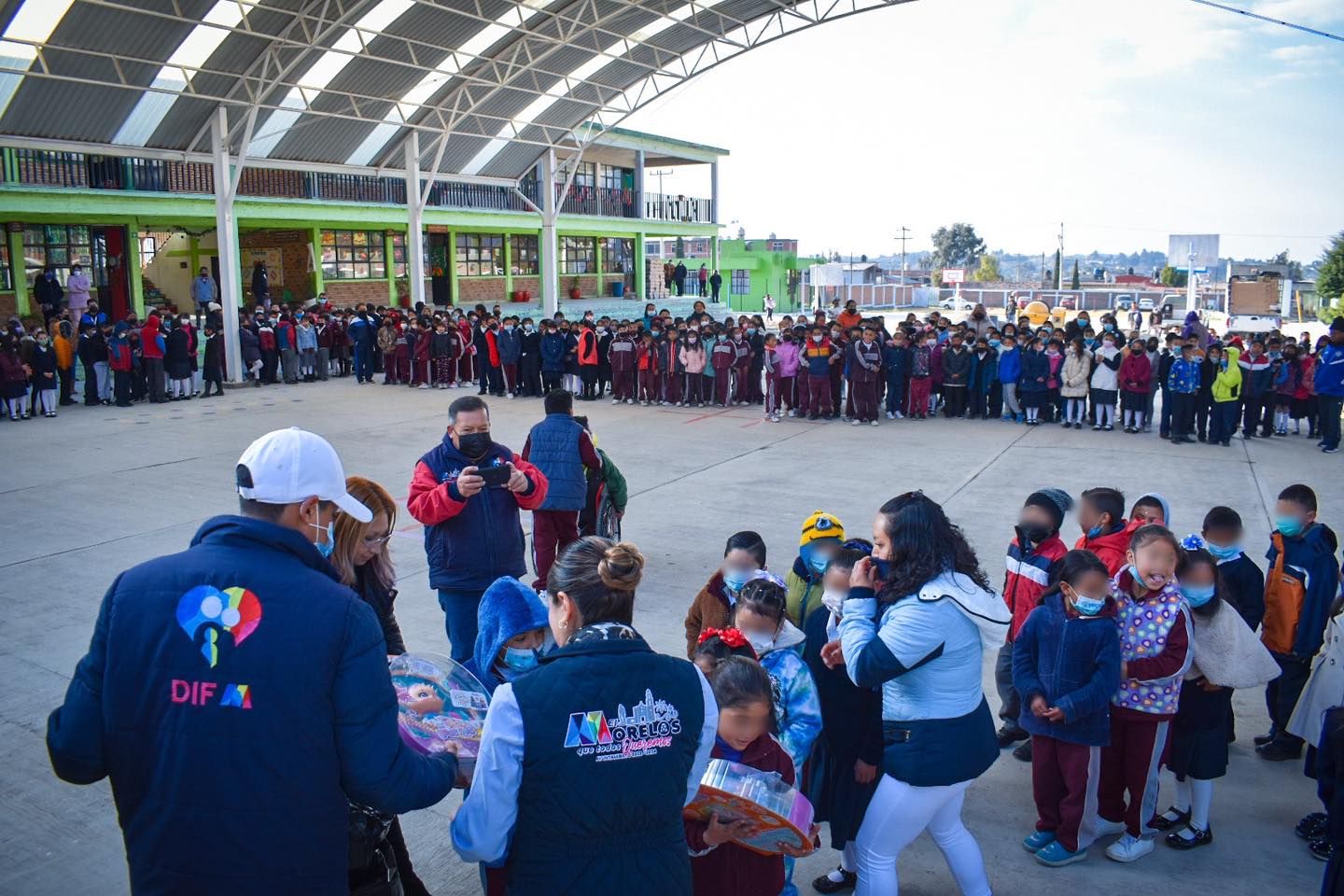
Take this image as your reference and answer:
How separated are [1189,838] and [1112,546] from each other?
137cm

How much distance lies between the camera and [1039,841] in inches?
158

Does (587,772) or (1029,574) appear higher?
(587,772)

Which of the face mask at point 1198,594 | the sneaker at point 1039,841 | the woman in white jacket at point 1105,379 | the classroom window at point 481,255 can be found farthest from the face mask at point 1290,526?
the classroom window at point 481,255

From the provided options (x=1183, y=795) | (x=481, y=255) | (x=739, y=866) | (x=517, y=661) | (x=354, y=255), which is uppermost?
(x=481, y=255)

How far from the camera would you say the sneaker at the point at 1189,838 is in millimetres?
4047

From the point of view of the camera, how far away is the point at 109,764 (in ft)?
7.13

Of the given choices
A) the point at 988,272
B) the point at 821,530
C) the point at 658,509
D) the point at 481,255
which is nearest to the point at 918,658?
the point at 821,530

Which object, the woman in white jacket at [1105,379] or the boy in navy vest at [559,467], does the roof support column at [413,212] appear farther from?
the boy in navy vest at [559,467]

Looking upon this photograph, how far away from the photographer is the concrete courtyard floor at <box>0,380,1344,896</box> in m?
4.00

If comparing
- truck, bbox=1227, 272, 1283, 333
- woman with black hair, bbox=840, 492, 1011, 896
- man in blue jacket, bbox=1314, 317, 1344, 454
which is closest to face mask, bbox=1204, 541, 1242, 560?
woman with black hair, bbox=840, 492, 1011, 896

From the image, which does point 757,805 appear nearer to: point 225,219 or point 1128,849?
point 1128,849

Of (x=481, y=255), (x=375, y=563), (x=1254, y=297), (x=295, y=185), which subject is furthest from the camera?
(x=1254, y=297)

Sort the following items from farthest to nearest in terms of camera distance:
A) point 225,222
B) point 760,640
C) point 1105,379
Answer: point 225,222, point 1105,379, point 760,640

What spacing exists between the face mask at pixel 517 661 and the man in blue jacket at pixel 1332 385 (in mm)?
13798
